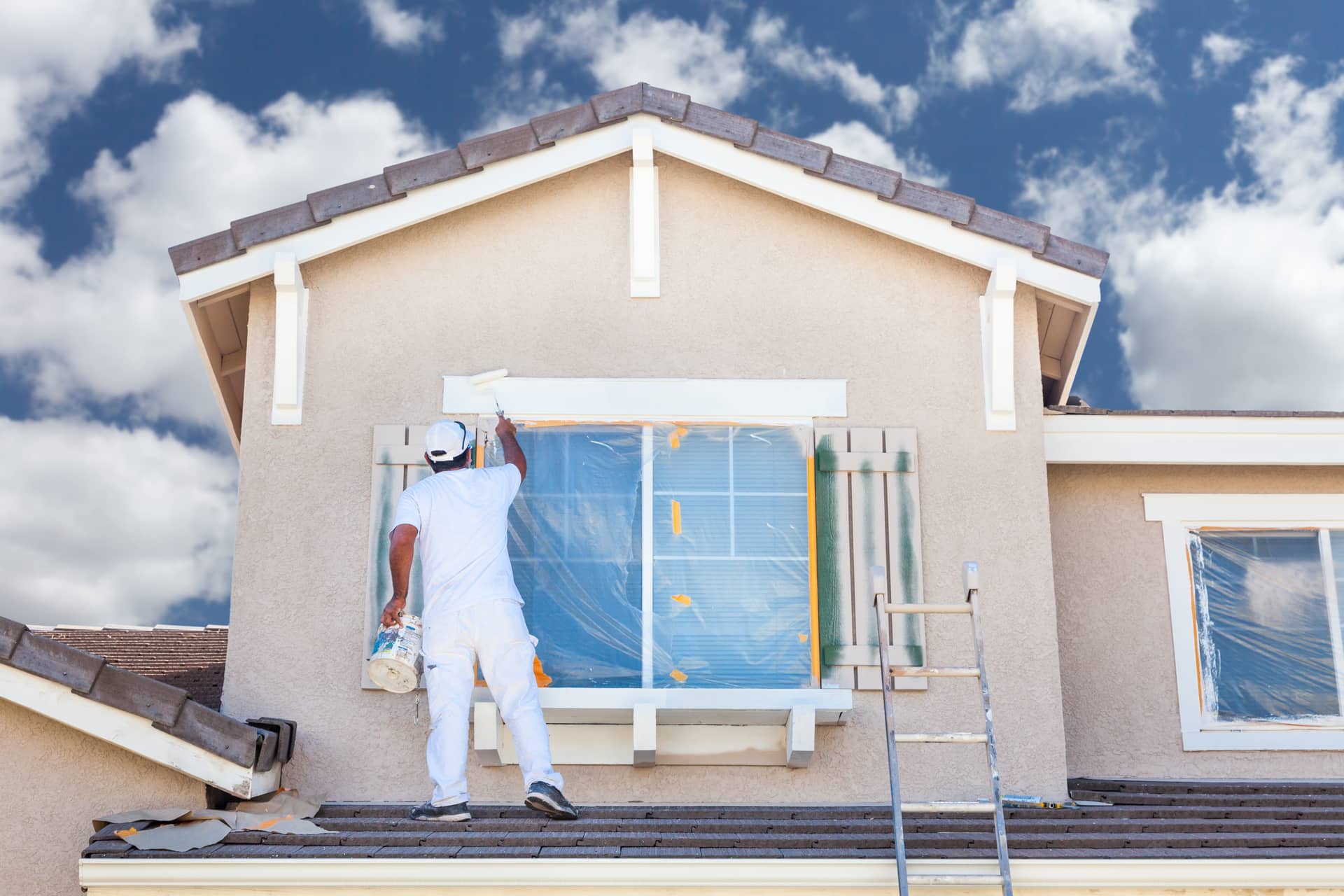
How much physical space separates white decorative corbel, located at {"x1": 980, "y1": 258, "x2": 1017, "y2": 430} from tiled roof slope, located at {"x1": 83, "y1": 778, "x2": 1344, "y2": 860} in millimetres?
2088

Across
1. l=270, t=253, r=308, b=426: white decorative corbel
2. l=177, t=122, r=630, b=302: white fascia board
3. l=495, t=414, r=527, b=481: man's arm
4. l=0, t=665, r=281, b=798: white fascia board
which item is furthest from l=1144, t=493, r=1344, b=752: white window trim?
l=0, t=665, r=281, b=798: white fascia board

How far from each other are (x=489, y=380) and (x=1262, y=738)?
482 centimetres

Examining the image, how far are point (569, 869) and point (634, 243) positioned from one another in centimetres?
350

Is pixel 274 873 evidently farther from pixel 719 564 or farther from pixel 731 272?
pixel 731 272

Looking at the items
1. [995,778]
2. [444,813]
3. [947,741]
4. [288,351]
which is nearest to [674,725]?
[444,813]

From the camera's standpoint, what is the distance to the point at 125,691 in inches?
250

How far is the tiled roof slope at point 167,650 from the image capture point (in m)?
10.4

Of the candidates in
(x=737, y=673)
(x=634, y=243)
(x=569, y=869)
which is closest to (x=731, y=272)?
(x=634, y=243)

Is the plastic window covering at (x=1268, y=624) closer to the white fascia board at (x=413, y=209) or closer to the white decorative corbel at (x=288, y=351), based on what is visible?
the white fascia board at (x=413, y=209)

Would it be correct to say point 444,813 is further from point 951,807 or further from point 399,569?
point 951,807

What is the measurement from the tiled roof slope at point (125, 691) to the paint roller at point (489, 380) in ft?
7.17

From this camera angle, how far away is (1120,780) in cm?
778

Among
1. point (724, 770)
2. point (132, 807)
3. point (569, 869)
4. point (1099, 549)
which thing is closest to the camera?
point (569, 869)

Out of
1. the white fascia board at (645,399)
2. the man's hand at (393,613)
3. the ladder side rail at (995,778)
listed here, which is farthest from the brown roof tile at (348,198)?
the ladder side rail at (995,778)
